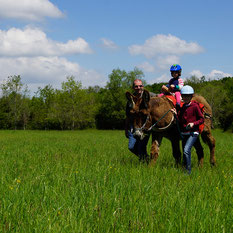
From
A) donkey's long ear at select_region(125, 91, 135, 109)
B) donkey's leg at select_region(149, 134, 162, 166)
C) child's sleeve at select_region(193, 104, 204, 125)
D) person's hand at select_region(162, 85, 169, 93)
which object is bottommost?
donkey's leg at select_region(149, 134, 162, 166)

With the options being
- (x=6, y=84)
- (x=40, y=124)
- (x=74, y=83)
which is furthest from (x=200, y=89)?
(x=6, y=84)

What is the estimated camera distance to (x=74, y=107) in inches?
2510

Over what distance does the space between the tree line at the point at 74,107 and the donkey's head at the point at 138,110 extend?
56.8 metres

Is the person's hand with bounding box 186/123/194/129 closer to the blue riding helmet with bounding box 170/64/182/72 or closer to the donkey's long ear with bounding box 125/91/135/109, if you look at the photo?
the donkey's long ear with bounding box 125/91/135/109

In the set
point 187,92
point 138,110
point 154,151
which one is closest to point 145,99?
point 138,110

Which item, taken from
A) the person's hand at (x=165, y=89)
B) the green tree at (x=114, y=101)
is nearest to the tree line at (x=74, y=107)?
the green tree at (x=114, y=101)

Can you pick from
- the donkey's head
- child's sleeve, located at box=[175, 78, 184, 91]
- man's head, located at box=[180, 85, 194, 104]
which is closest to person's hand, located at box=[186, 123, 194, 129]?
man's head, located at box=[180, 85, 194, 104]

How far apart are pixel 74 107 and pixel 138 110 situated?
58.3 metres

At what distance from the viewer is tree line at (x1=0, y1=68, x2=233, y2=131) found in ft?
208

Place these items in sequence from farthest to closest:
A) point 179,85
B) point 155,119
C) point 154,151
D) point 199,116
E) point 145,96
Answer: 1. point 179,85
2. point 154,151
3. point 155,119
4. point 199,116
5. point 145,96

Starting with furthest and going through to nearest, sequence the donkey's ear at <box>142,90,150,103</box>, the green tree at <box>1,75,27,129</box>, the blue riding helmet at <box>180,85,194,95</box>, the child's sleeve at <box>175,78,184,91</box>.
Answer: the green tree at <box>1,75,27,129</box> → the child's sleeve at <box>175,78,184,91</box> → the blue riding helmet at <box>180,85,194,95</box> → the donkey's ear at <box>142,90,150,103</box>

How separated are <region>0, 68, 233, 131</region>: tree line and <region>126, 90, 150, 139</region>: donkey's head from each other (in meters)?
56.8

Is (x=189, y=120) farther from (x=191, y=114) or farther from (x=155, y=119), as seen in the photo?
(x=155, y=119)

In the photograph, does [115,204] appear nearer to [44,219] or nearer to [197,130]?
[44,219]
